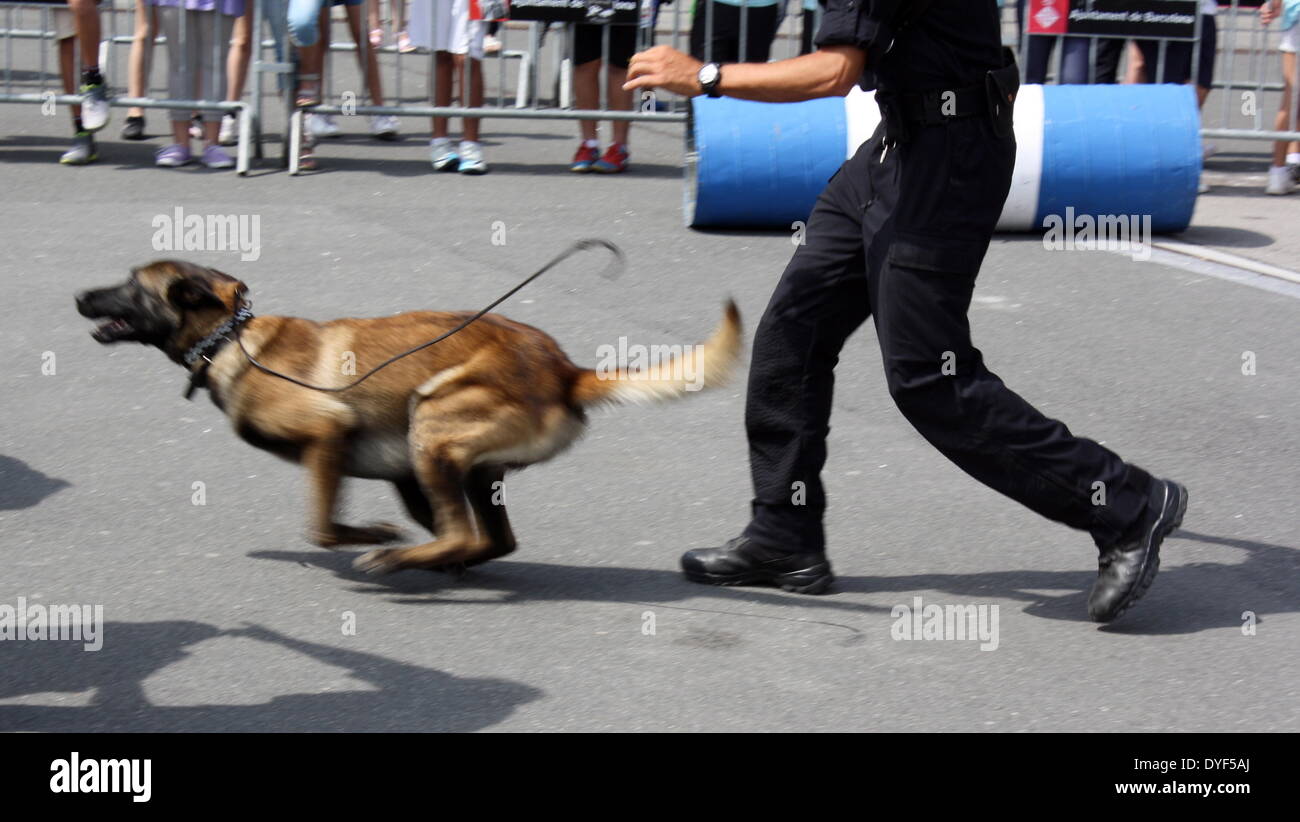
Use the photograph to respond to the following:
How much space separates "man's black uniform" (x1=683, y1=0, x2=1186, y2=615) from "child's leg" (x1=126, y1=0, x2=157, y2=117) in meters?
7.24

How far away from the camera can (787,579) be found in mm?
4852

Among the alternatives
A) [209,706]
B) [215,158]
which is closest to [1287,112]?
[215,158]

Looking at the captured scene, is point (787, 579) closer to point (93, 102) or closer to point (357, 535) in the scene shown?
point (357, 535)

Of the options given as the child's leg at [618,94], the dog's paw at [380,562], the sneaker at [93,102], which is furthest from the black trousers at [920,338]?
the sneaker at [93,102]

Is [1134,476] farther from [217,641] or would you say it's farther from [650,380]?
[217,641]

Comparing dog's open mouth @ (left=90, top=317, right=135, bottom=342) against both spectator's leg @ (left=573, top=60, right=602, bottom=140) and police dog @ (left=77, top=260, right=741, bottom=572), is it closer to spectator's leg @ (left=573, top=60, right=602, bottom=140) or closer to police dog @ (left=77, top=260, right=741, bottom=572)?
police dog @ (left=77, top=260, right=741, bottom=572)

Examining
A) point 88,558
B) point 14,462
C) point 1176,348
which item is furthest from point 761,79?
point 1176,348

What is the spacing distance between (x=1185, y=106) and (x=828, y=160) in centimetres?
206

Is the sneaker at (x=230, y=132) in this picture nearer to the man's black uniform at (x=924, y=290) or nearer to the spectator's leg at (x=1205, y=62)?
the spectator's leg at (x=1205, y=62)

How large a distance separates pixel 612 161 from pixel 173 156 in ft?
9.14

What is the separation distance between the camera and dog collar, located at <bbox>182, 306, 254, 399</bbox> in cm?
475

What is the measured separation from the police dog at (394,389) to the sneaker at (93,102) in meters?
6.08

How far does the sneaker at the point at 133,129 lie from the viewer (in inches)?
451

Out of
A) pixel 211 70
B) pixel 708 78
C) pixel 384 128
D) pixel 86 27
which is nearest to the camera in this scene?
pixel 708 78
